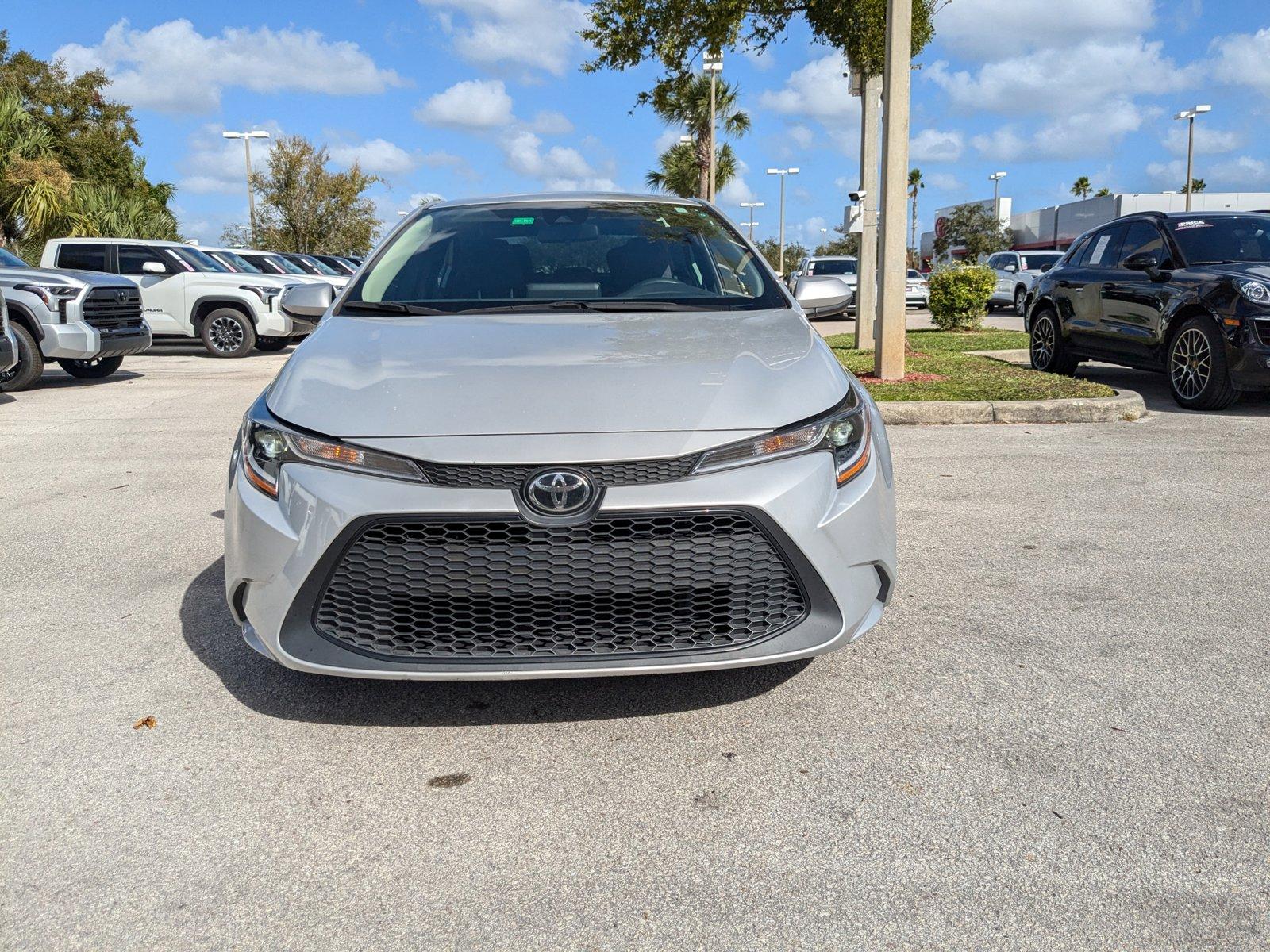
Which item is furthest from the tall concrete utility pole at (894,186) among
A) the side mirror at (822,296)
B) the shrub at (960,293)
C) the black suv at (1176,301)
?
the shrub at (960,293)

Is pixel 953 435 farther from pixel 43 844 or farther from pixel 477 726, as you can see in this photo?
pixel 43 844

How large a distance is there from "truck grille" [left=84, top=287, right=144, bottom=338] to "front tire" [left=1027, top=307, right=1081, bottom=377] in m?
9.94

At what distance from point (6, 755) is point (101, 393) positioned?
10091mm

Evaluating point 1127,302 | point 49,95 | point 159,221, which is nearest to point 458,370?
point 1127,302

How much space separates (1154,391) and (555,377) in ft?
30.0

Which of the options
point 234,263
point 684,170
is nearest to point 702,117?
point 684,170

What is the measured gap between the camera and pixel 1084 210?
5941cm

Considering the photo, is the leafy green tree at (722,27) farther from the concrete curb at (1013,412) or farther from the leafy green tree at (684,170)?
the leafy green tree at (684,170)

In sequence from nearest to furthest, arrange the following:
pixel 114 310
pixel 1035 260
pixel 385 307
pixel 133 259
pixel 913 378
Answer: pixel 385 307 → pixel 913 378 → pixel 114 310 → pixel 133 259 → pixel 1035 260

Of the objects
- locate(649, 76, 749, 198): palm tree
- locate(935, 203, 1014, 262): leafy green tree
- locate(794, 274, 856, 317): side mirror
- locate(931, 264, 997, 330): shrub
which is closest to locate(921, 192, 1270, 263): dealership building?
locate(935, 203, 1014, 262): leafy green tree

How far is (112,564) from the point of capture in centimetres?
501

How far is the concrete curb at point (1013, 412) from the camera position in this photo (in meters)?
8.93

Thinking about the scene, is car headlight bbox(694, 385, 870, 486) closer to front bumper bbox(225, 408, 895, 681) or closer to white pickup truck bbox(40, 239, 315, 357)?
front bumper bbox(225, 408, 895, 681)

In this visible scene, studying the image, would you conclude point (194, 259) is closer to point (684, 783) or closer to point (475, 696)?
point (475, 696)
